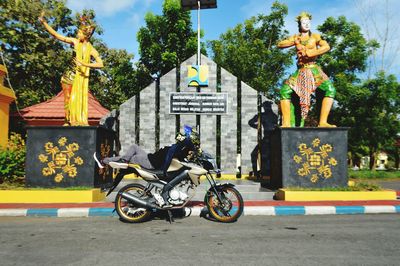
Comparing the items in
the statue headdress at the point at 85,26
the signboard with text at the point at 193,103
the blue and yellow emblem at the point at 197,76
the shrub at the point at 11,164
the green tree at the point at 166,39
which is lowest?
the shrub at the point at 11,164

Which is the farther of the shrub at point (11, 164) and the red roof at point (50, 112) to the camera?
the red roof at point (50, 112)

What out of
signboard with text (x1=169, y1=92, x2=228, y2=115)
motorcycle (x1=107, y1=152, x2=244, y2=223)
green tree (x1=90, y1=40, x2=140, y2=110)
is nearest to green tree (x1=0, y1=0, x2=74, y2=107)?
green tree (x1=90, y1=40, x2=140, y2=110)

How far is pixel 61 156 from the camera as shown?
8.33 meters

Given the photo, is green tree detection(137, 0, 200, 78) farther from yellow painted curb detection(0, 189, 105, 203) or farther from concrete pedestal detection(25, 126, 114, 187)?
yellow painted curb detection(0, 189, 105, 203)

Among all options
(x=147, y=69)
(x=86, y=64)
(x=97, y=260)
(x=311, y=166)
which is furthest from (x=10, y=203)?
(x=147, y=69)

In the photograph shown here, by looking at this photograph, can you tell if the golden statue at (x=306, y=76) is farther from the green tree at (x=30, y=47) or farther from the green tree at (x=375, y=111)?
the green tree at (x=375, y=111)

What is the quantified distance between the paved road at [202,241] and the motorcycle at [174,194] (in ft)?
0.80

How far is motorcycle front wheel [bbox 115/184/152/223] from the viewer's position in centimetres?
595

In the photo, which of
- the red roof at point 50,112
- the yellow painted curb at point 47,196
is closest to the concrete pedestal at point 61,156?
the yellow painted curb at point 47,196

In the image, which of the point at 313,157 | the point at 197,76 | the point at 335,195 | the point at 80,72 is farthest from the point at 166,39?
the point at 335,195

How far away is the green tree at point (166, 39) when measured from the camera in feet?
79.0

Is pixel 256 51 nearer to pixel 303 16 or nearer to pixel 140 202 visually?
pixel 303 16

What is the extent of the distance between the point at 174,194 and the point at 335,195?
14.5 ft

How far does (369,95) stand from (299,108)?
15570 millimetres
